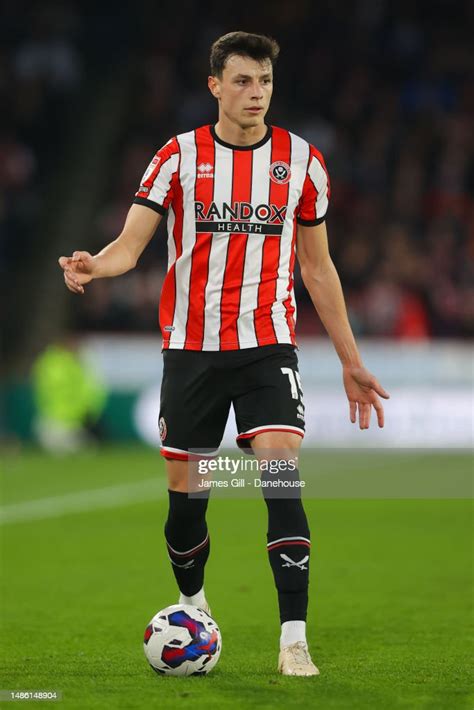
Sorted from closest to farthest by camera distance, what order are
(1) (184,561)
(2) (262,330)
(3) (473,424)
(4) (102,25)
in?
(2) (262,330), (1) (184,561), (3) (473,424), (4) (102,25)

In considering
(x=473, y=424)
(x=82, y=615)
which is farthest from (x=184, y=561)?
(x=473, y=424)

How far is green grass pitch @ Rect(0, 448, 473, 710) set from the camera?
4.66 m

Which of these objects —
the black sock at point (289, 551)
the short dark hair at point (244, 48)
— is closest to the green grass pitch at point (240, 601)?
the black sock at point (289, 551)

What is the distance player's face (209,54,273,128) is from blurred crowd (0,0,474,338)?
12159mm

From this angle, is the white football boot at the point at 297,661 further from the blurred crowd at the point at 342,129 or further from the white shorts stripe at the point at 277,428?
the blurred crowd at the point at 342,129

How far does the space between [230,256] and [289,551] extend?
43.7 inches

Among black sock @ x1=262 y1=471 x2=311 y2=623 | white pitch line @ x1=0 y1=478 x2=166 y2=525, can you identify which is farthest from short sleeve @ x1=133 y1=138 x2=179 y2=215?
white pitch line @ x1=0 y1=478 x2=166 y2=525

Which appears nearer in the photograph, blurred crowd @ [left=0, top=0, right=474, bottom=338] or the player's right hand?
the player's right hand

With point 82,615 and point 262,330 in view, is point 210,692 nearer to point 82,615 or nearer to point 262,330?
point 262,330

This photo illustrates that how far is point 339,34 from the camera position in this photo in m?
20.8

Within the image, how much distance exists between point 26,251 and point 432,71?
21.8 feet

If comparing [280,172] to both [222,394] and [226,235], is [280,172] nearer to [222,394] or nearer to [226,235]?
[226,235]

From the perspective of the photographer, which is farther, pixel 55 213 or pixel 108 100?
pixel 108 100

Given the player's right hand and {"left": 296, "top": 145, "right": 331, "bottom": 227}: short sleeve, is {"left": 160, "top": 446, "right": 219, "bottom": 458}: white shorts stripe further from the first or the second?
{"left": 296, "top": 145, "right": 331, "bottom": 227}: short sleeve
